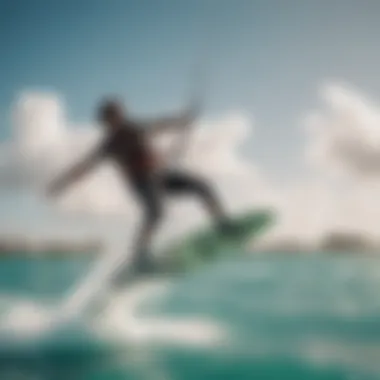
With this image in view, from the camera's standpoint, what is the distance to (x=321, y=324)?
5.05 feet

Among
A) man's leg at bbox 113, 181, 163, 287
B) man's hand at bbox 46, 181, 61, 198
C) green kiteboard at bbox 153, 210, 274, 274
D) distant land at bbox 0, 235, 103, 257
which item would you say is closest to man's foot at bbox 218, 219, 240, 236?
green kiteboard at bbox 153, 210, 274, 274

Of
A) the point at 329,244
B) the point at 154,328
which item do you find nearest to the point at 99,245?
the point at 154,328

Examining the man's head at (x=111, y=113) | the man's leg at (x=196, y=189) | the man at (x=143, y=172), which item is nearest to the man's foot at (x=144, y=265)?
the man at (x=143, y=172)

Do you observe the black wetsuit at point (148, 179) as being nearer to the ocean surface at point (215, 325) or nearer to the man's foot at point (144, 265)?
the man's foot at point (144, 265)

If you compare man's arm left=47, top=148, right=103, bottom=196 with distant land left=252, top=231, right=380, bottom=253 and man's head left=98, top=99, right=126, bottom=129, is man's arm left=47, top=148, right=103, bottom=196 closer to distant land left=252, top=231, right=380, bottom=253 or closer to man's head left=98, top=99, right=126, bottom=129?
man's head left=98, top=99, right=126, bottom=129

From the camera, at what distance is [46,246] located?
159cm

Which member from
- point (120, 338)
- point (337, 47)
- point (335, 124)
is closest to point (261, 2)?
point (337, 47)

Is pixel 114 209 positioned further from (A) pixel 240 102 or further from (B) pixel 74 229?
(A) pixel 240 102

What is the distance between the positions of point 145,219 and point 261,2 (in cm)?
58

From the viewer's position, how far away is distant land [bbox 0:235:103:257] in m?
1.58

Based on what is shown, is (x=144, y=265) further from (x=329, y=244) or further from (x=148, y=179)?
(x=329, y=244)

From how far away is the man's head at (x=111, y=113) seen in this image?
5.27ft

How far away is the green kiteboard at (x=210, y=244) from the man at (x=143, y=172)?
3 centimetres

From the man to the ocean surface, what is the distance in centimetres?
12
